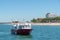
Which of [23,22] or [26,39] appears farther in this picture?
[23,22]

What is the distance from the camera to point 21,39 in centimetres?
6331

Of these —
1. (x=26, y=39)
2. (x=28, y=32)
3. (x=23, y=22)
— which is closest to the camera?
(x=26, y=39)

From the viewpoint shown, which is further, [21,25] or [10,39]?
[21,25]

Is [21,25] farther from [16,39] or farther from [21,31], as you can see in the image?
[16,39]

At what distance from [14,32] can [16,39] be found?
1348 centimetres

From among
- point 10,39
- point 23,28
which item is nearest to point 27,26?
point 23,28

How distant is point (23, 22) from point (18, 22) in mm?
3339

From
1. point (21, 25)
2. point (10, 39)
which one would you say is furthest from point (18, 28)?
point (10, 39)

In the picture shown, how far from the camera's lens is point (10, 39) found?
6650 centimetres

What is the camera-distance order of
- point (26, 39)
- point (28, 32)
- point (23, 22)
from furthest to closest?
point (23, 22) → point (28, 32) → point (26, 39)

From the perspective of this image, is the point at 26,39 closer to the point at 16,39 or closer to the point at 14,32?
the point at 16,39

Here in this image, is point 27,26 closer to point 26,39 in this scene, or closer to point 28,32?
point 28,32

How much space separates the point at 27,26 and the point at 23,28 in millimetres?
1316

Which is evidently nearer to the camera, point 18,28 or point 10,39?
point 10,39
